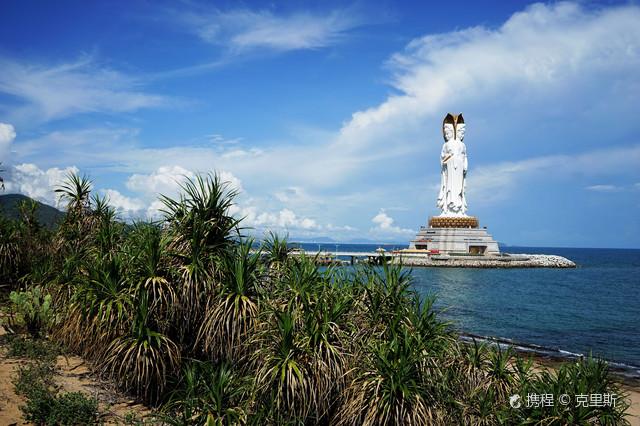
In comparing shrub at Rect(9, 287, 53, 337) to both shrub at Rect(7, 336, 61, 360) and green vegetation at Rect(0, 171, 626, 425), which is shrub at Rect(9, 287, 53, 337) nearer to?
shrub at Rect(7, 336, 61, 360)

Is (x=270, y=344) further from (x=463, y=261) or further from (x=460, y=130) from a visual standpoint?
(x=460, y=130)

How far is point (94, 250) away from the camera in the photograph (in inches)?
540

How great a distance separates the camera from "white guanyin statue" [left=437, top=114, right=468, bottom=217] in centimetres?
7762

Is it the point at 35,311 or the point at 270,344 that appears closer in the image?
the point at 270,344

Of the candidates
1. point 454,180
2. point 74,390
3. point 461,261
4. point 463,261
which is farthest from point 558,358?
point 454,180

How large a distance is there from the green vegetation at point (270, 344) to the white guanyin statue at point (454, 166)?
227ft

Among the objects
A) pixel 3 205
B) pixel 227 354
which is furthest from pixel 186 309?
pixel 3 205

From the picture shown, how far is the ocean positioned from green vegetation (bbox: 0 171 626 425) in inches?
124

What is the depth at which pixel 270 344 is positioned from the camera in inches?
354

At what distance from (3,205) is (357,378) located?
61.5ft

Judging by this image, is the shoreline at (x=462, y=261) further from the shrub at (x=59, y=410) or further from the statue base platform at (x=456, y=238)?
the shrub at (x=59, y=410)

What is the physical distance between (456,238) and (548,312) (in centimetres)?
4031

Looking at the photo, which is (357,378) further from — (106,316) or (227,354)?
(106,316)

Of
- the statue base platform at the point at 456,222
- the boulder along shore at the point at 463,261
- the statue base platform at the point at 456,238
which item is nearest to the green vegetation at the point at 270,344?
the boulder along shore at the point at 463,261
